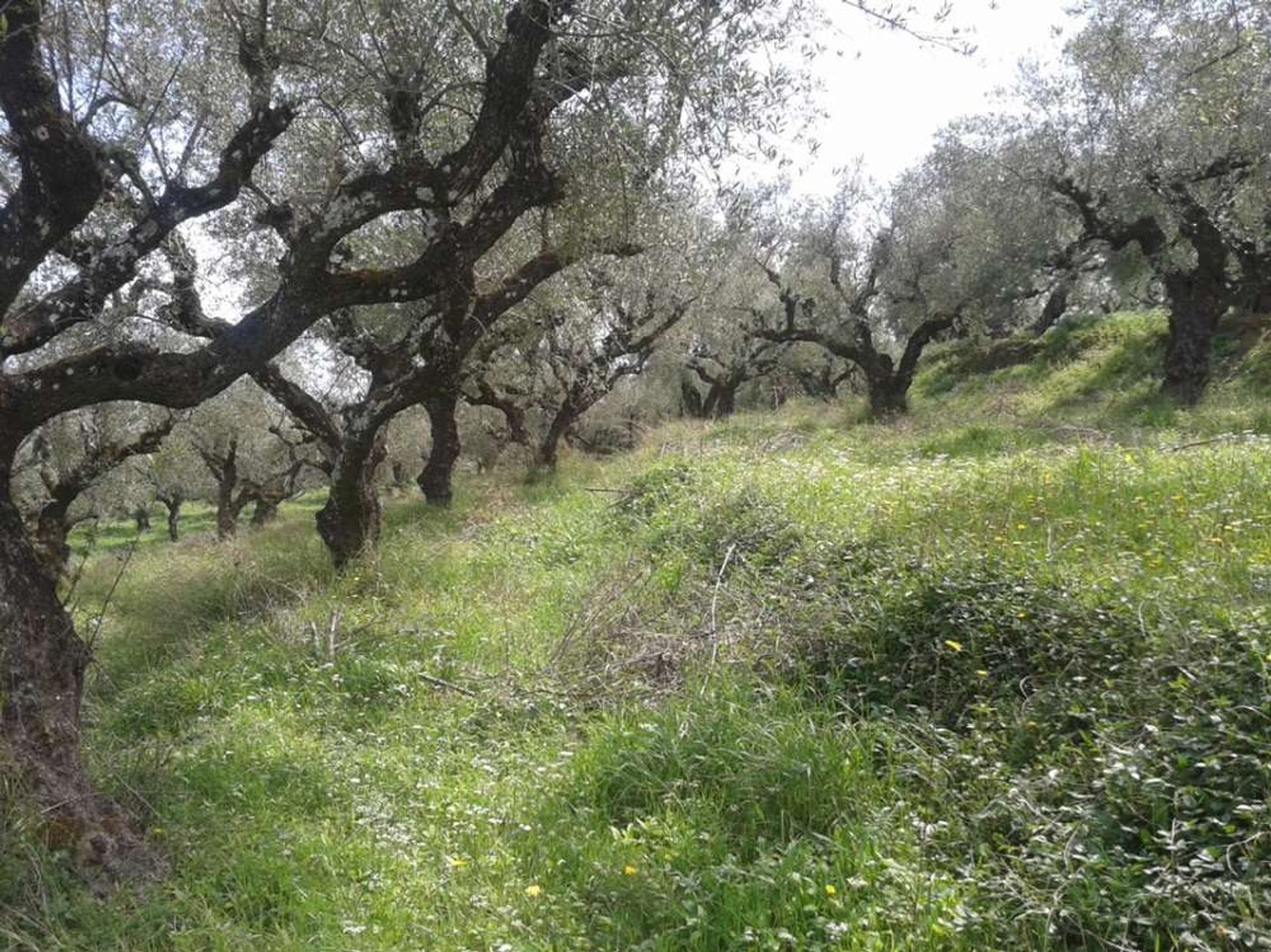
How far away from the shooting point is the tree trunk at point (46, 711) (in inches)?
143

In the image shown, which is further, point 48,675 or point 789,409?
point 789,409

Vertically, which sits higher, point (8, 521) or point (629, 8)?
point (629, 8)

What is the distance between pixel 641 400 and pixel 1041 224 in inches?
595

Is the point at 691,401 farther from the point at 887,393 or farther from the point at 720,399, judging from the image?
the point at 887,393

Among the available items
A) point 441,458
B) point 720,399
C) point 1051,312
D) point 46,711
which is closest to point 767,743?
point 46,711

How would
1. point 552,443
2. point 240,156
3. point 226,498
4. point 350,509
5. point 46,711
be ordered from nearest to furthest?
point 46,711
point 240,156
point 350,509
point 552,443
point 226,498

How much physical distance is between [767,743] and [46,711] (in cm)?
365

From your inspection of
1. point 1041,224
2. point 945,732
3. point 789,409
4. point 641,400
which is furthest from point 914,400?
point 945,732

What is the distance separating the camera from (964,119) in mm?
16484

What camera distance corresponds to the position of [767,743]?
3900 mm

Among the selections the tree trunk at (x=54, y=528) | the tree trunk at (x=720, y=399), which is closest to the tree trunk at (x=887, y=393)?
the tree trunk at (x=720, y=399)

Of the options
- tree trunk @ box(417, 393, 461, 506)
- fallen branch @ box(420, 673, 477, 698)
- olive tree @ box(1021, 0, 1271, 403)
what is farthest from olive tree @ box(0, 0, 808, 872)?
olive tree @ box(1021, 0, 1271, 403)

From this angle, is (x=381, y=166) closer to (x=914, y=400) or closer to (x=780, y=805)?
(x=780, y=805)

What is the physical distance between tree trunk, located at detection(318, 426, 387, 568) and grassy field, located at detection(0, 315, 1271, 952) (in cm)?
175
